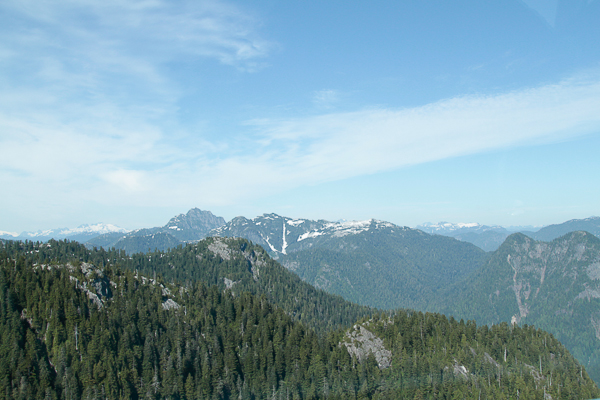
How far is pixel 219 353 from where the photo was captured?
127438 mm

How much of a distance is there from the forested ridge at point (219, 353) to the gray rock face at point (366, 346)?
29.5 inches

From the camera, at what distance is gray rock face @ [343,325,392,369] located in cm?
12753

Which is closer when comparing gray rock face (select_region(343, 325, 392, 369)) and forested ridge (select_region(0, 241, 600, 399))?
forested ridge (select_region(0, 241, 600, 399))

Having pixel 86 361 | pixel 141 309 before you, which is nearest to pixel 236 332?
pixel 141 309

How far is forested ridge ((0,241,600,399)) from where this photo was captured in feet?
357

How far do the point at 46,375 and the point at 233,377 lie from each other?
50.2 meters

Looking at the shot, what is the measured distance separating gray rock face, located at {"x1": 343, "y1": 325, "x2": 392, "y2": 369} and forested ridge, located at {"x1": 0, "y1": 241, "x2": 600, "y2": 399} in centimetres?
75

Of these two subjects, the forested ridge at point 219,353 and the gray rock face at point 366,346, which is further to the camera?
the gray rock face at point 366,346

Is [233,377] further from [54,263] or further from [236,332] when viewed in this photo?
[54,263]

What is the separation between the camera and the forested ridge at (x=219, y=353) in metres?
109

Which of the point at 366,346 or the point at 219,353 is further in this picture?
the point at 366,346

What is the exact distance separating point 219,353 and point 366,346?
49448 mm

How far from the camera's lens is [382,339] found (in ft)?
452

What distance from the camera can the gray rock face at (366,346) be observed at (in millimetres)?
127525
